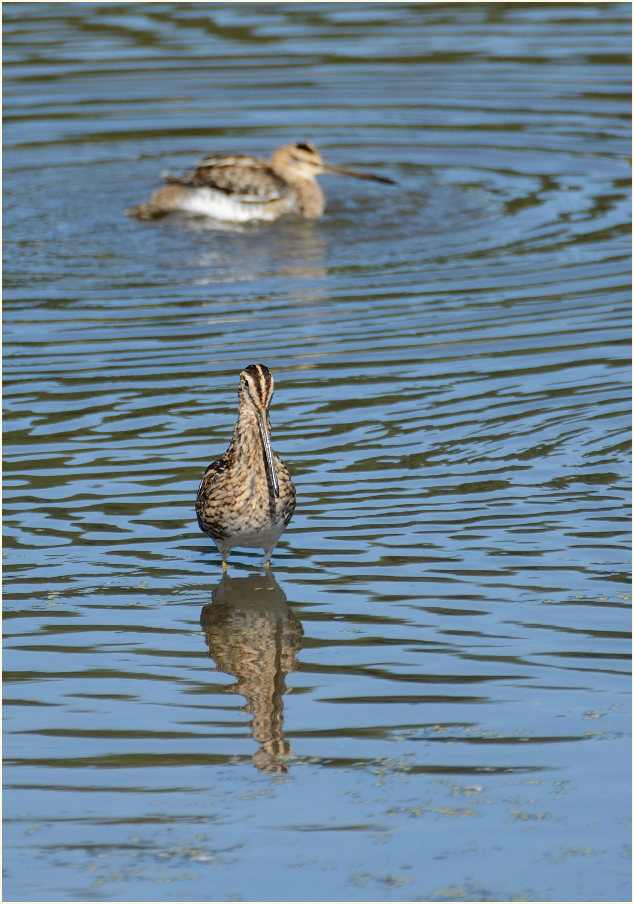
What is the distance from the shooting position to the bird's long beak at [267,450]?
24.2ft

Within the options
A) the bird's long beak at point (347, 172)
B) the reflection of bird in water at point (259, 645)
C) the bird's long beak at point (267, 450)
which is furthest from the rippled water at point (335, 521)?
the bird's long beak at point (267, 450)

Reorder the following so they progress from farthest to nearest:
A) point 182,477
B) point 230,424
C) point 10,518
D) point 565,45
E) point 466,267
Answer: point 565,45
point 466,267
point 230,424
point 182,477
point 10,518

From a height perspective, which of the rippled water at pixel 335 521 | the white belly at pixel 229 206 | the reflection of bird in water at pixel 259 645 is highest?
the white belly at pixel 229 206

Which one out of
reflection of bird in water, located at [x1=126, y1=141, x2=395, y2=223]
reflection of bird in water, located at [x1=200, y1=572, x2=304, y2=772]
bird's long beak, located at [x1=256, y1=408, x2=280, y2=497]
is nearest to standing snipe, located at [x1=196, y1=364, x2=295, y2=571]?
bird's long beak, located at [x1=256, y1=408, x2=280, y2=497]

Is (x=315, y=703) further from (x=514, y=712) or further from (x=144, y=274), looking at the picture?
(x=144, y=274)

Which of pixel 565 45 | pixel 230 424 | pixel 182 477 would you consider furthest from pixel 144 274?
pixel 565 45

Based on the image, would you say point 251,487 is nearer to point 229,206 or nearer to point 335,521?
point 335,521

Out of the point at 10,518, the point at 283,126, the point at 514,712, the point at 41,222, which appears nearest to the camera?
the point at 514,712

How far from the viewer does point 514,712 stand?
6105mm

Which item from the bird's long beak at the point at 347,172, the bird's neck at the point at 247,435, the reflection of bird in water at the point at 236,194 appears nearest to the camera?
the bird's neck at the point at 247,435

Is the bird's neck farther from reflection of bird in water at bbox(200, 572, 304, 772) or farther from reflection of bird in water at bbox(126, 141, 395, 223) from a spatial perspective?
reflection of bird in water at bbox(126, 141, 395, 223)

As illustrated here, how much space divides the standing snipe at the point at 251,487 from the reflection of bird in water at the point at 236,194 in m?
7.41

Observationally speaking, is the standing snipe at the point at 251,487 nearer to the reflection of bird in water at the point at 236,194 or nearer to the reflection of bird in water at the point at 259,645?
the reflection of bird in water at the point at 259,645

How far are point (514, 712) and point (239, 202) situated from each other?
30.9 feet
